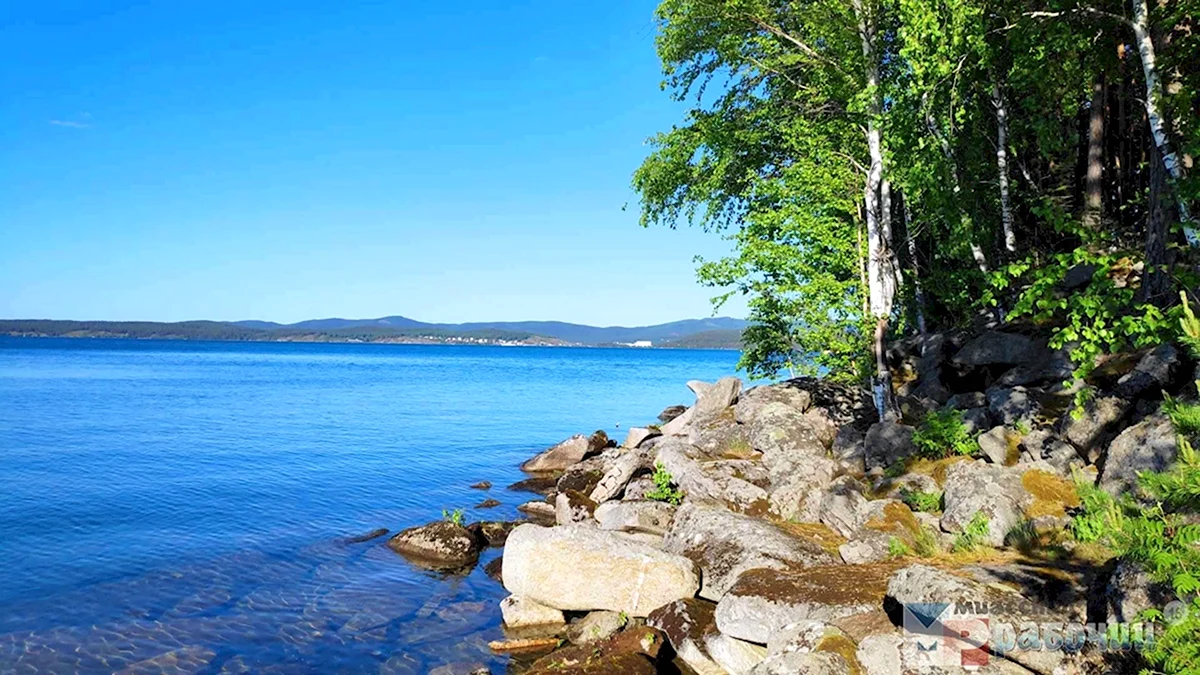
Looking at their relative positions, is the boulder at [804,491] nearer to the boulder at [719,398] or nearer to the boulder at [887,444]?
the boulder at [887,444]

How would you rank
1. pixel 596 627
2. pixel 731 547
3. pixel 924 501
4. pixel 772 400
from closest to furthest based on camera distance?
pixel 596 627 → pixel 731 547 → pixel 924 501 → pixel 772 400

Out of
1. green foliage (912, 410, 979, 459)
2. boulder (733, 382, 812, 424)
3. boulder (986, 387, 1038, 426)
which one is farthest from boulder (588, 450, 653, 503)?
boulder (986, 387, 1038, 426)

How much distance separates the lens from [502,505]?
25578 mm

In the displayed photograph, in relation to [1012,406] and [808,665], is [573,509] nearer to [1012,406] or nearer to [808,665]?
[1012,406]

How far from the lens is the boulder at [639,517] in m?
17.4

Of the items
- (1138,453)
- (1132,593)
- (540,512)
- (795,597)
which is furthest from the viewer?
(540,512)

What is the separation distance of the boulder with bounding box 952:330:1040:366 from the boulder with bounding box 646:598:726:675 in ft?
33.9

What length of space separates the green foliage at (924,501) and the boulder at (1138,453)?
9.68ft

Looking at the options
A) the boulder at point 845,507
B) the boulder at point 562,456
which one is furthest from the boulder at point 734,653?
the boulder at point 562,456

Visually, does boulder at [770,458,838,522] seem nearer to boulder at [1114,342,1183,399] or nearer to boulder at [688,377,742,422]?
boulder at [1114,342,1183,399]

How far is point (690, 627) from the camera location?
1170 cm

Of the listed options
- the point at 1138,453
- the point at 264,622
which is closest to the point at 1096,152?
the point at 1138,453

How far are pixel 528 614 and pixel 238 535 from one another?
11.3m

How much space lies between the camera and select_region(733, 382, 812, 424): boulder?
2150 centimetres
